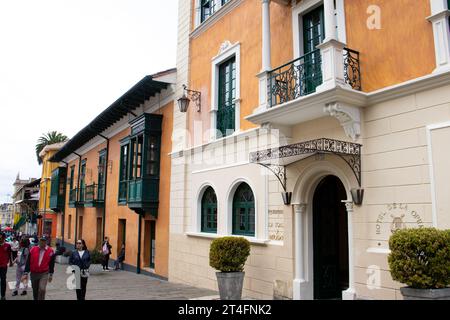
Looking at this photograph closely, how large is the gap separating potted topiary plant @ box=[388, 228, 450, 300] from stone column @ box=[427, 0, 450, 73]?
2559 millimetres

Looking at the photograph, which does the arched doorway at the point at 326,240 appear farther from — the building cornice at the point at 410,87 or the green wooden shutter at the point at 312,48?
the building cornice at the point at 410,87

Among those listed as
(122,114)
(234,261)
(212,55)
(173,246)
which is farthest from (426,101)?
(122,114)

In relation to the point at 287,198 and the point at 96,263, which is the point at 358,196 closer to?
the point at 287,198

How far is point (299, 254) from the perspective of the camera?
830cm

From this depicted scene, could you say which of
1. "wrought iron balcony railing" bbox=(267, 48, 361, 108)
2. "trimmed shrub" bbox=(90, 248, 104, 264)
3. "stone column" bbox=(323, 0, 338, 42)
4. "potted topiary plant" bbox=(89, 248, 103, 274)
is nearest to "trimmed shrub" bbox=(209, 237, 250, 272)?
"wrought iron balcony railing" bbox=(267, 48, 361, 108)

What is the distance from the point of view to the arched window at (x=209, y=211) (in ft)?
38.0

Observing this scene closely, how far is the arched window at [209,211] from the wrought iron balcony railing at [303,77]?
161 inches

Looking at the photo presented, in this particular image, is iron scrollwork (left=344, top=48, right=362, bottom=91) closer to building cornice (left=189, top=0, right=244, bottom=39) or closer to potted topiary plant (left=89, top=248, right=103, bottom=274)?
building cornice (left=189, top=0, right=244, bottom=39)

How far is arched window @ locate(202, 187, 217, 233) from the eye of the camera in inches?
456

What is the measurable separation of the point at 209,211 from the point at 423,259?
7531 millimetres

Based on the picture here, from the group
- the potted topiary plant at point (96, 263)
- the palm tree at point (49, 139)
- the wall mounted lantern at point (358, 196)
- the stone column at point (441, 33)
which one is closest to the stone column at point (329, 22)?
the stone column at point (441, 33)

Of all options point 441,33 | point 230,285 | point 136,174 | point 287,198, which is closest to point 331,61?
point 441,33

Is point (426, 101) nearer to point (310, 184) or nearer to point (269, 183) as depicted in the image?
point (310, 184)

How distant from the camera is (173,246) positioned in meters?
13.3
